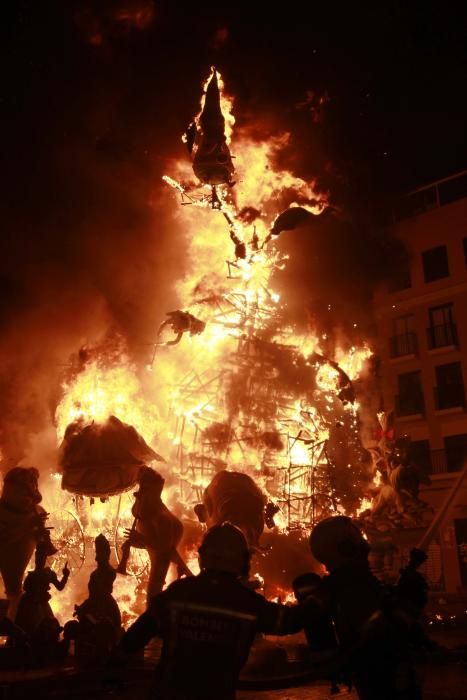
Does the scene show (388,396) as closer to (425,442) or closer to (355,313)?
(425,442)

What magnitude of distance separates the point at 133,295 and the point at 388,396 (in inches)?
641

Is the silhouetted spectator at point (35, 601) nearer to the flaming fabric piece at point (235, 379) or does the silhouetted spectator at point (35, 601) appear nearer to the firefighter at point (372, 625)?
the flaming fabric piece at point (235, 379)

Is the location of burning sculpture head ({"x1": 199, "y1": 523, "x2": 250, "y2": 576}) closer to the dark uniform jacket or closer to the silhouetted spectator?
the dark uniform jacket

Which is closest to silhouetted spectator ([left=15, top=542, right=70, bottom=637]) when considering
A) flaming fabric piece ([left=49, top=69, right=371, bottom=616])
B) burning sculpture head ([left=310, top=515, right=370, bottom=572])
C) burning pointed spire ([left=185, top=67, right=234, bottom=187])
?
flaming fabric piece ([left=49, top=69, right=371, bottom=616])

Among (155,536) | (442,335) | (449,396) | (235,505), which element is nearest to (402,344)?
(442,335)

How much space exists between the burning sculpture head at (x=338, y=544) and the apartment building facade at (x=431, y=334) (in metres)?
23.4

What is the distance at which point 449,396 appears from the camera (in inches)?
1121

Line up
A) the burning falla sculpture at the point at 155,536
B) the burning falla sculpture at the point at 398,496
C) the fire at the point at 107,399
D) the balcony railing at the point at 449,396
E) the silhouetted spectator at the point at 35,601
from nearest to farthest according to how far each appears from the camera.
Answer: the silhouetted spectator at the point at 35,601 → the burning falla sculpture at the point at 155,536 → the burning falla sculpture at the point at 398,496 → the fire at the point at 107,399 → the balcony railing at the point at 449,396

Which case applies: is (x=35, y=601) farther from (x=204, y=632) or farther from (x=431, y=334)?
(x=431, y=334)

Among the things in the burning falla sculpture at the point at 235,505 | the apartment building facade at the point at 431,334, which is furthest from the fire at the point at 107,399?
the apartment building facade at the point at 431,334

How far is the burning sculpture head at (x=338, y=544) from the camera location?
3980 millimetres

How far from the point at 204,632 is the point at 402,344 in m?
28.3

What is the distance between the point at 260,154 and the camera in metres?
17.9

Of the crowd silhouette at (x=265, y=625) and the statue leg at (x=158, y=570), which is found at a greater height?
the statue leg at (x=158, y=570)
